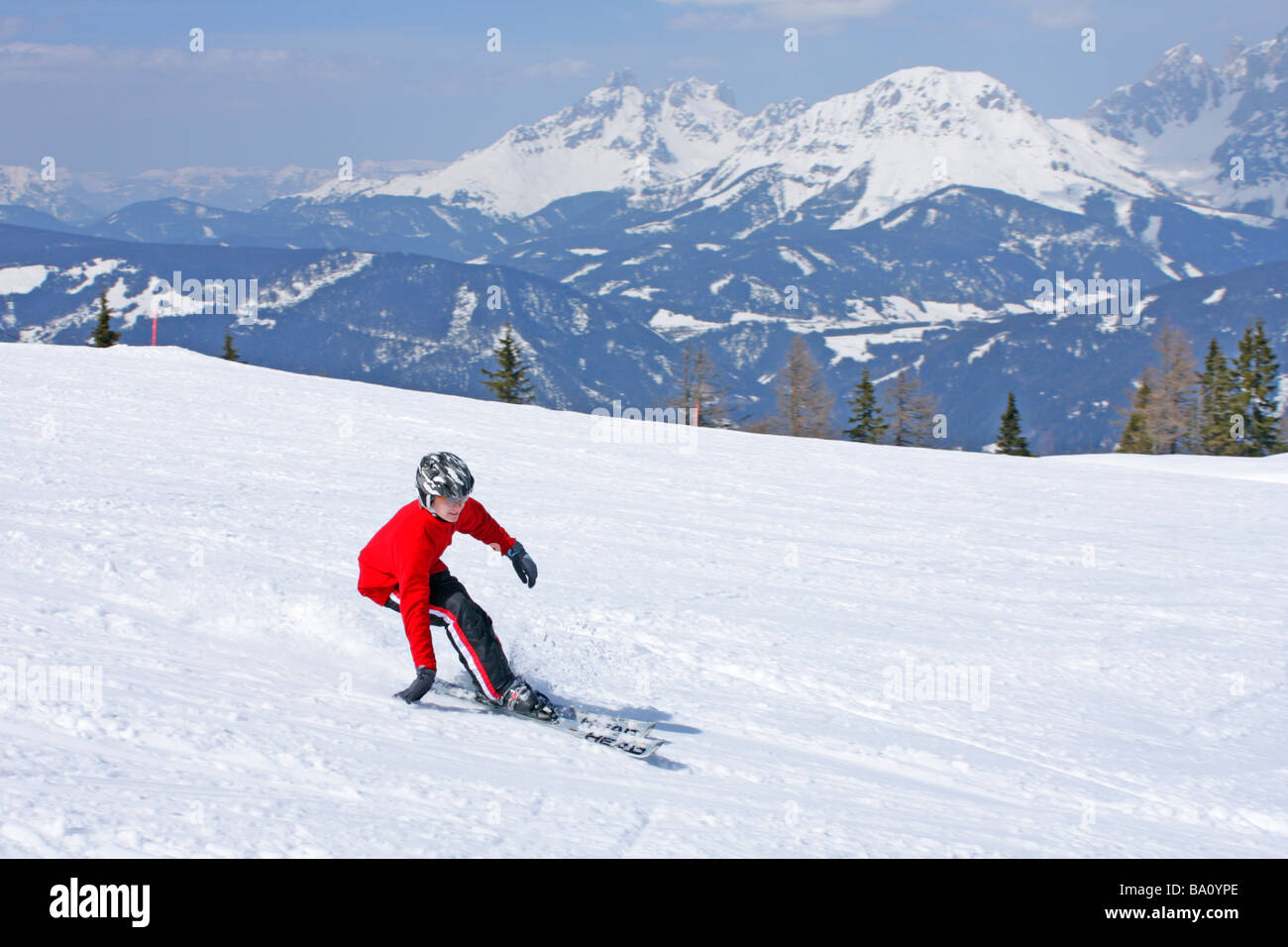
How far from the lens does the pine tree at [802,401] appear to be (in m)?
61.0

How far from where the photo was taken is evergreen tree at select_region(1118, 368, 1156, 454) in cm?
6006

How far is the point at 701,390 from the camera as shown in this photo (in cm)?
5884

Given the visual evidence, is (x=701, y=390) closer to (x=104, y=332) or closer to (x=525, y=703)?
(x=104, y=332)

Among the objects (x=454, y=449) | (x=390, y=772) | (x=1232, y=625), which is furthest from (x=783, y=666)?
(x=454, y=449)

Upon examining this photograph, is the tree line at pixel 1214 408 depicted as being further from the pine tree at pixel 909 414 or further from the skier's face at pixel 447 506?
the skier's face at pixel 447 506

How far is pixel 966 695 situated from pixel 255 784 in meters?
5.21

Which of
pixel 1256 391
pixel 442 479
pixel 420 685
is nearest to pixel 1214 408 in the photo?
pixel 1256 391

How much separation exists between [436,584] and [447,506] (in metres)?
0.54

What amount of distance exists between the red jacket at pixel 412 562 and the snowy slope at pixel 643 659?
0.58 m
